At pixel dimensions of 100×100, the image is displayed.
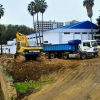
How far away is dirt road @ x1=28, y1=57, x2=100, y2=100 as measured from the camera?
12.6 metres

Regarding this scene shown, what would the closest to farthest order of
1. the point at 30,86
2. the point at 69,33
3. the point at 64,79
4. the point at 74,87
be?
1. the point at 74,87
2. the point at 30,86
3. the point at 64,79
4. the point at 69,33

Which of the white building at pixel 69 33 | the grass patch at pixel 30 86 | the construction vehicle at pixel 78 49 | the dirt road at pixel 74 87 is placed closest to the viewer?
the dirt road at pixel 74 87

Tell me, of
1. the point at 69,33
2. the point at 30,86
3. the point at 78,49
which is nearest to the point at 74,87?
the point at 30,86

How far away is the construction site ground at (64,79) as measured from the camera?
12805 millimetres

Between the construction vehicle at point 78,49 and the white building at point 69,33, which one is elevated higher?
the white building at point 69,33

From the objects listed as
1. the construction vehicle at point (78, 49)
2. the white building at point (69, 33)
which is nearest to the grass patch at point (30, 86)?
the construction vehicle at point (78, 49)

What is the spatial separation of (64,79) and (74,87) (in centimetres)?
251

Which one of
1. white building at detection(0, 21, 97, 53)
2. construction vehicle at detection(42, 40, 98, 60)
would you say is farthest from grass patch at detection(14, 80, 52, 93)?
white building at detection(0, 21, 97, 53)

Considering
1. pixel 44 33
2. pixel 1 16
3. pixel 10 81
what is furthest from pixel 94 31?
pixel 10 81

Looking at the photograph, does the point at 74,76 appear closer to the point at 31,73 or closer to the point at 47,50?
the point at 31,73

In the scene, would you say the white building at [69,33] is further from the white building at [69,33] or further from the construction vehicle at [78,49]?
the construction vehicle at [78,49]

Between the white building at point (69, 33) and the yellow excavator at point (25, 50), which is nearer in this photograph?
the yellow excavator at point (25, 50)

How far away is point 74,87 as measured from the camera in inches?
553

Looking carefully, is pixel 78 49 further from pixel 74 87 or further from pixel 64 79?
pixel 74 87
